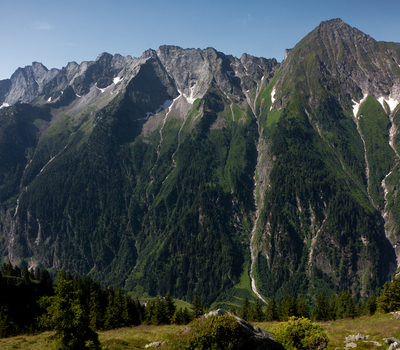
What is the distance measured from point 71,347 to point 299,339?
25.5m

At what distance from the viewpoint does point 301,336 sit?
31.4 m

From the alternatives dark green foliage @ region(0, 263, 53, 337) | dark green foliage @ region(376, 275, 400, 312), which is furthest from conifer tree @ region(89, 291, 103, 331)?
dark green foliage @ region(376, 275, 400, 312)

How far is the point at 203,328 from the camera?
25.1 m

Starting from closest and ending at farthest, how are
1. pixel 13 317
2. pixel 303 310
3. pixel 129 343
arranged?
pixel 129 343
pixel 13 317
pixel 303 310

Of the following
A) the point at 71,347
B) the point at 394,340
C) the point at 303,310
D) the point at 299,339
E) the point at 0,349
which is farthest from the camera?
the point at 303,310

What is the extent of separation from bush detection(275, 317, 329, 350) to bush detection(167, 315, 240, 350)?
29.7 feet

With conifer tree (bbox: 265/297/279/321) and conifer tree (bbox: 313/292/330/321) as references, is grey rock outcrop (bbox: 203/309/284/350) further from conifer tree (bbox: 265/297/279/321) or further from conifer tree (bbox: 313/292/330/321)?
conifer tree (bbox: 313/292/330/321)

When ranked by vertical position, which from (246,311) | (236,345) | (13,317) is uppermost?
(236,345)

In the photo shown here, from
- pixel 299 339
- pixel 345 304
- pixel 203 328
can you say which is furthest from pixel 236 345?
A: pixel 345 304

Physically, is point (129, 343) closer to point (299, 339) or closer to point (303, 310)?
point (299, 339)

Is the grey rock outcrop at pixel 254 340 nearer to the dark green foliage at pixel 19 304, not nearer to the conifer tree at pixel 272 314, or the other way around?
the dark green foliage at pixel 19 304

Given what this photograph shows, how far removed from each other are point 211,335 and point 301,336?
44.4ft

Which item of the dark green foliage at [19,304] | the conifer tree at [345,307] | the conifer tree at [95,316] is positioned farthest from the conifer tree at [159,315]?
the conifer tree at [345,307]

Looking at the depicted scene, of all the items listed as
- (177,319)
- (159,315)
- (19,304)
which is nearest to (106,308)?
(159,315)
